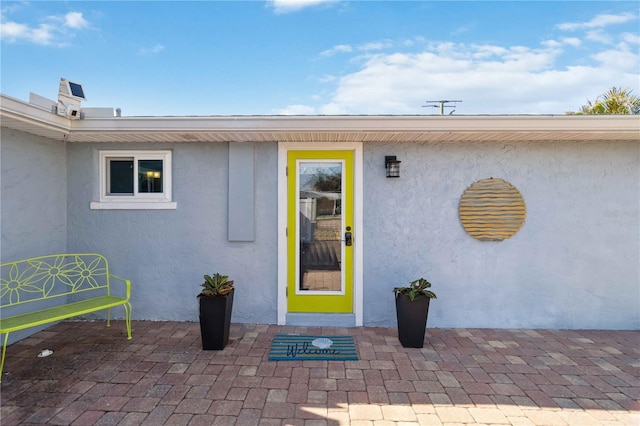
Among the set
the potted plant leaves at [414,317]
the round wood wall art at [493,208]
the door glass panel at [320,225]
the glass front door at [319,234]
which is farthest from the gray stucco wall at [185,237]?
the round wood wall art at [493,208]

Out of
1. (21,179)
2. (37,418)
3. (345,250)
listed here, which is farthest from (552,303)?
(21,179)

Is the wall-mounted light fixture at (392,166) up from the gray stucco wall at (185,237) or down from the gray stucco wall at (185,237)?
up

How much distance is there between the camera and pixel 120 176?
4328mm

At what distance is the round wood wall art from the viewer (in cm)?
405

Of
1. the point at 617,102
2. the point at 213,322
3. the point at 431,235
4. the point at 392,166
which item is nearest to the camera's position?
the point at 213,322

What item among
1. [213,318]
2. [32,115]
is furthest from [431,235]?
[32,115]

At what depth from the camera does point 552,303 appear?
410 centimetres

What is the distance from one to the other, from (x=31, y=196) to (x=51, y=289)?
1.15 meters

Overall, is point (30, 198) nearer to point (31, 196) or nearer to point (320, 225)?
point (31, 196)

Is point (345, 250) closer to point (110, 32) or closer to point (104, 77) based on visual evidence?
point (104, 77)

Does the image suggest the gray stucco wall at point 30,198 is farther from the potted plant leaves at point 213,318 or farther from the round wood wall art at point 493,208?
the round wood wall art at point 493,208

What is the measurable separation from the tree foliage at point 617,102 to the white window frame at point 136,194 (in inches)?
644

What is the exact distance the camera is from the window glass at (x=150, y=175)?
13.9 ft

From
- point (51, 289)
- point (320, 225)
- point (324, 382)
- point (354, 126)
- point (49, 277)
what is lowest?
point (324, 382)
